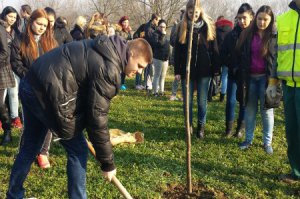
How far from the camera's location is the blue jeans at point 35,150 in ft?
9.89

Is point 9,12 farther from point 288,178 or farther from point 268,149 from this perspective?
point 288,178

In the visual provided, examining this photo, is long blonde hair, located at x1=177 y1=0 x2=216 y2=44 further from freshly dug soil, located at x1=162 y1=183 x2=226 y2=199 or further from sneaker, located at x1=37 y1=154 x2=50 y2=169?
sneaker, located at x1=37 y1=154 x2=50 y2=169

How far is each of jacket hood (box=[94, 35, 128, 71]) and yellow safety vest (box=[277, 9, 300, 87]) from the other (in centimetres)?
214

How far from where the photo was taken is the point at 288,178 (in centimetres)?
441

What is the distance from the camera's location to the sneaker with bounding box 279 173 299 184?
14.4 feet

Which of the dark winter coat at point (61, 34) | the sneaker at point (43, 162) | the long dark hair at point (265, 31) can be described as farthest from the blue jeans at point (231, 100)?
the sneaker at point (43, 162)

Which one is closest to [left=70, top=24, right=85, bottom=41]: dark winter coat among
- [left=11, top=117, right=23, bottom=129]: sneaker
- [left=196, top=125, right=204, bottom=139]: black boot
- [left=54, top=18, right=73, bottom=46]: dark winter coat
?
[left=54, top=18, right=73, bottom=46]: dark winter coat

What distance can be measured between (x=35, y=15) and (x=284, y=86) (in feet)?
9.75

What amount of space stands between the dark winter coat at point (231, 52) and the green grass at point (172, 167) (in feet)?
3.68

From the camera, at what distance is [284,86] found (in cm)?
431

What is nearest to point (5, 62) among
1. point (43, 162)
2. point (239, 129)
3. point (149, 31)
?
point (43, 162)

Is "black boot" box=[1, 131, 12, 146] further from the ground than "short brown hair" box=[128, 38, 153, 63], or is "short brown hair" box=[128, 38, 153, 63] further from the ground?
"short brown hair" box=[128, 38, 153, 63]

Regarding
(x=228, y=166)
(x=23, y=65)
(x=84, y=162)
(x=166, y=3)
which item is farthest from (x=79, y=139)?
(x=166, y=3)

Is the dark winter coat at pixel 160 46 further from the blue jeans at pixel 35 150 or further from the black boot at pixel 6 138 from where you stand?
the blue jeans at pixel 35 150
